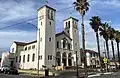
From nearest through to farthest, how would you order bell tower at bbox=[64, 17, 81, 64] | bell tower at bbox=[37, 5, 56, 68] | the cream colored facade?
1. bell tower at bbox=[37, 5, 56, 68]
2. the cream colored facade
3. bell tower at bbox=[64, 17, 81, 64]

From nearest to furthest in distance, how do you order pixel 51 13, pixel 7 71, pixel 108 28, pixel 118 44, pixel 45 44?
pixel 7 71 → pixel 45 44 → pixel 51 13 → pixel 108 28 → pixel 118 44

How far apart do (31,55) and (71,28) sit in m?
16.4

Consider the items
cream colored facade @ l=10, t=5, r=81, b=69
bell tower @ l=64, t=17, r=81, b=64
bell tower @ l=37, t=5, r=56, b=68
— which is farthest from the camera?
bell tower @ l=64, t=17, r=81, b=64

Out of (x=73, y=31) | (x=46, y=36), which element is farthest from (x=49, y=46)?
(x=73, y=31)

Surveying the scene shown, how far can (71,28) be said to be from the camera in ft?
236

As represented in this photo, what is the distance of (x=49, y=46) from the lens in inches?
2381

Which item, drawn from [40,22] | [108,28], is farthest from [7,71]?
[108,28]

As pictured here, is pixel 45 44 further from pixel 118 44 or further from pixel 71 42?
pixel 118 44

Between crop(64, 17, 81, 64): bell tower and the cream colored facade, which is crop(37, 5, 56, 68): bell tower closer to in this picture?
the cream colored facade

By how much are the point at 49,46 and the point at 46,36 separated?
120 inches

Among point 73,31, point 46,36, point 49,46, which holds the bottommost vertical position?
point 49,46

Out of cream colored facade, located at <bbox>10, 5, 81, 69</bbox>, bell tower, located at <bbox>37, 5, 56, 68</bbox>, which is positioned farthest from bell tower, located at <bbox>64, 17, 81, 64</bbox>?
bell tower, located at <bbox>37, 5, 56, 68</bbox>

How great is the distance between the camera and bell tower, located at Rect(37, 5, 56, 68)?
5881 cm

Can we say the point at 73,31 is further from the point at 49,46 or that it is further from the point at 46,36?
the point at 46,36
